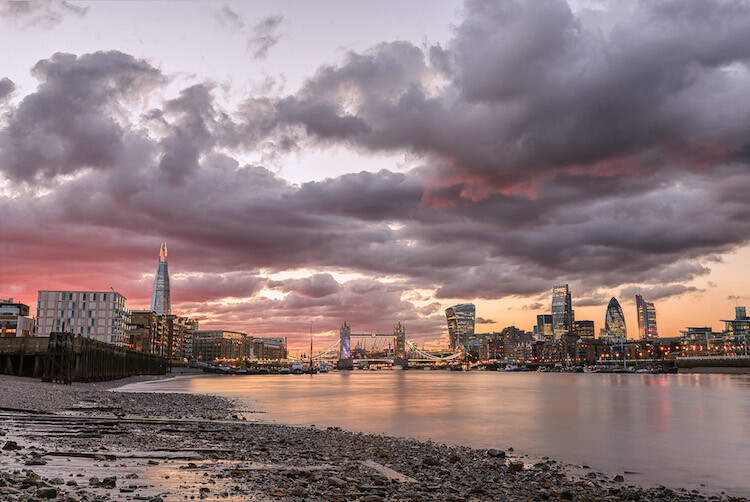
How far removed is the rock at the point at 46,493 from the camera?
1065 cm

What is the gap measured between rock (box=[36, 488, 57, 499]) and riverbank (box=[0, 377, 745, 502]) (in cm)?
2

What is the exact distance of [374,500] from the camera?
13.2 m

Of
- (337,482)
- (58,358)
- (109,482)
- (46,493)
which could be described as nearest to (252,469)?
(337,482)

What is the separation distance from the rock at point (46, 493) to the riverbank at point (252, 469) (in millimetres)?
20

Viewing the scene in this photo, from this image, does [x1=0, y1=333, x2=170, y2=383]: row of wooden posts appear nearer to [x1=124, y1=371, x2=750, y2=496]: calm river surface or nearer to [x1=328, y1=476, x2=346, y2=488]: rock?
[x1=124, y1=371, x2=750, y2=496]: calm river surface

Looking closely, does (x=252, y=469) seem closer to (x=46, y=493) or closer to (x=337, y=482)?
(x=337, y=482)

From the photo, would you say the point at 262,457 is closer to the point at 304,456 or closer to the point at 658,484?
the point at 304,456

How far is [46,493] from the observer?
1074 centimetres

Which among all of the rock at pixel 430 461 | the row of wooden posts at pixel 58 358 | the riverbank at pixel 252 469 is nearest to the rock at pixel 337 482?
the riverbank at pixel 252 469

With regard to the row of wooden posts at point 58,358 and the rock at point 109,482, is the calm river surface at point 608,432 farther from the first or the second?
the row of wooden posts at point 58,358

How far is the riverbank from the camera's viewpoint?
42.4 feet

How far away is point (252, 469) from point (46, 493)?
661 cm

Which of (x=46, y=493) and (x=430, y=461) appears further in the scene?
(x=430, y=461)

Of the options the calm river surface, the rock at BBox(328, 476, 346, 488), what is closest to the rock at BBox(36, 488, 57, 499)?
the rock at BBox(328, 476, 346, 488)
